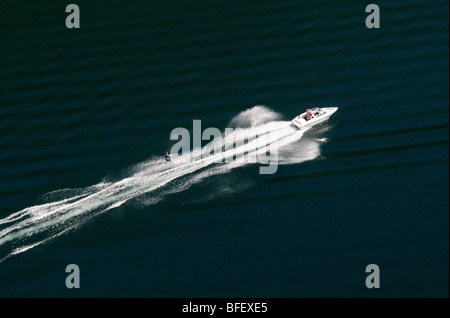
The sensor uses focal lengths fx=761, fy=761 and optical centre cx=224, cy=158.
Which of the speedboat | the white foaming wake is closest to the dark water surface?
the white foaming wake

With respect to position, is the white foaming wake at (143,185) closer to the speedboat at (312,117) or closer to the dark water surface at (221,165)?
the dark water surface at (221,165)

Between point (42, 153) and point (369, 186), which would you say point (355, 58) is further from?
point (42, 153)

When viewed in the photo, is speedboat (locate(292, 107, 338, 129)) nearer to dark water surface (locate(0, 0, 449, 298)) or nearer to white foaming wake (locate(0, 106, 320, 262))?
white foaming wake (locate(0, 106, 320, 262))

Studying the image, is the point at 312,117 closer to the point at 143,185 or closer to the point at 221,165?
the point at 221,165

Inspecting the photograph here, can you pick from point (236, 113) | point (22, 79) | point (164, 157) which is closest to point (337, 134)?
point (236, 113)

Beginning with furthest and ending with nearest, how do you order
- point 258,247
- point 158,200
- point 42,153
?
point 42,153
point 158,200
point 258,247
